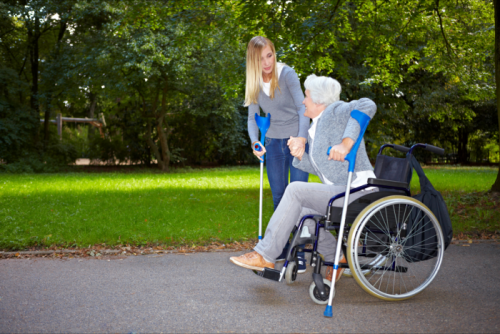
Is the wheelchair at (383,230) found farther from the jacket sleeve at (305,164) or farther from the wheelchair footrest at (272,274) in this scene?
the jacket sleeve at (305,164)

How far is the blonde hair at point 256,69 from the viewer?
397 centimetres

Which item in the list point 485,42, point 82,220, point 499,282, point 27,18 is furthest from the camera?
point 27,18

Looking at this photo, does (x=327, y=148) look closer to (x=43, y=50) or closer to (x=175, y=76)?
(x=175, y=76)

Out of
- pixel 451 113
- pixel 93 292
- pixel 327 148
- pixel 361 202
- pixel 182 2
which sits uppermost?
pixel 182 2

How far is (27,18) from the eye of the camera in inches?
771

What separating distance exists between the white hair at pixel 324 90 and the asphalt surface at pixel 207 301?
60.0 inches

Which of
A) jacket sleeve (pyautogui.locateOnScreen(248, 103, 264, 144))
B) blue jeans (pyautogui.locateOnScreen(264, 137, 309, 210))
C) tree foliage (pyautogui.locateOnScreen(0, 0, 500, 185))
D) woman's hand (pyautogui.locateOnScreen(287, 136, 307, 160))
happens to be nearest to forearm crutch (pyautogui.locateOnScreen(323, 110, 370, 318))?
woman's hand (pyautogui.locateOnScreen(287, 136, 307, 160))

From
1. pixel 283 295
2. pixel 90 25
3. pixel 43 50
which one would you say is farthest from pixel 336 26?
pixel 43 50

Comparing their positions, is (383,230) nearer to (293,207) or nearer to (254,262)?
(293,207)

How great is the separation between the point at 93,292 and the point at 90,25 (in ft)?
63.8

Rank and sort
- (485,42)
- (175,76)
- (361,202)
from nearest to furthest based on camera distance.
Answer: (361,202)
(485,42)
(175,76)

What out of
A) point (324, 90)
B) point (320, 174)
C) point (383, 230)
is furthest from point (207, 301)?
point (324, 90)

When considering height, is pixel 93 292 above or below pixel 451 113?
below

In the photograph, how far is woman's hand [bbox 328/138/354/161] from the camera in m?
3.27
